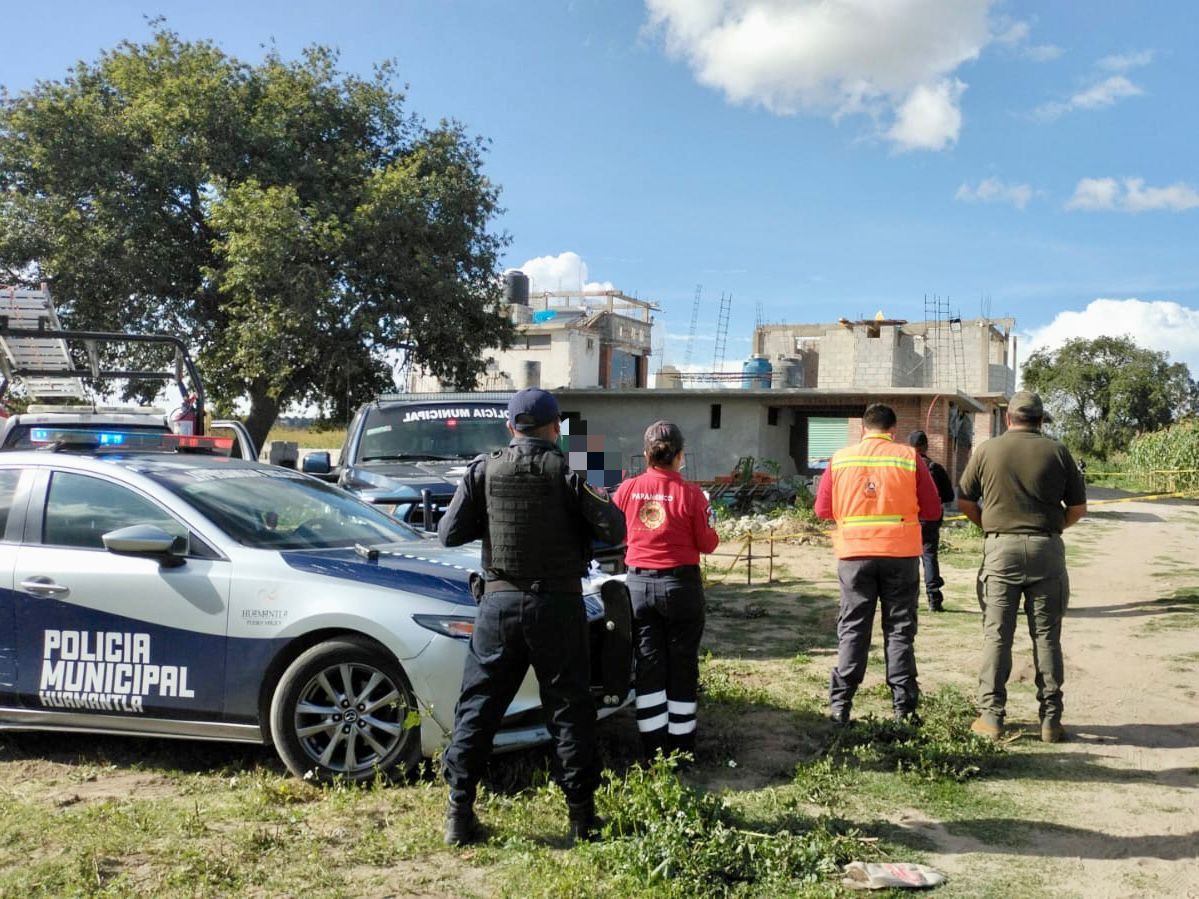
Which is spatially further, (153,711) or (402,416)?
(402,416)

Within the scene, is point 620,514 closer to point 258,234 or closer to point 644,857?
point 644,857

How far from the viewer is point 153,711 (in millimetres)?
4770

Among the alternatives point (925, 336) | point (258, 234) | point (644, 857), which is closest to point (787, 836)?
point (644, 857)

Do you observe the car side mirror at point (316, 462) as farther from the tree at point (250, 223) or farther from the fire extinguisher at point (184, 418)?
the tree at point (250, 223)

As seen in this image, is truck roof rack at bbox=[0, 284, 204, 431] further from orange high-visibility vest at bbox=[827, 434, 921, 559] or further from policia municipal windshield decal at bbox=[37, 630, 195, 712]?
orange high-visibility vest at bbox=[827, 434, 921, 559]

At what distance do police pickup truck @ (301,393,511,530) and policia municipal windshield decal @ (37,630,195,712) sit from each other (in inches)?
156

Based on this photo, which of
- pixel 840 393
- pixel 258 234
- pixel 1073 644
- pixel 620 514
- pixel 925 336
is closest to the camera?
pixel 620 514

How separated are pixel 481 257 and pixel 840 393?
9.57 m

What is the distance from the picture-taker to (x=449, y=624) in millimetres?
Result: 4527

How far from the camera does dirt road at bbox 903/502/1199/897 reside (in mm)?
3814

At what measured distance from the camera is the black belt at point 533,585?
12.5ft

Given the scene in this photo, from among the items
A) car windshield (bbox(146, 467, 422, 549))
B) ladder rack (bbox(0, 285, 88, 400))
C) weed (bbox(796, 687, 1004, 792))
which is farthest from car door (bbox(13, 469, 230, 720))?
ladder rack (bbox(0, 285, 88, 400))

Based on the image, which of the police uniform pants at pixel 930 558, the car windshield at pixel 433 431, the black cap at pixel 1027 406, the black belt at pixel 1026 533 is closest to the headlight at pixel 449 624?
the black belt at pixel 1026 533

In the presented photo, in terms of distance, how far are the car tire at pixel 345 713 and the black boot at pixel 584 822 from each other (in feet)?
2.99
